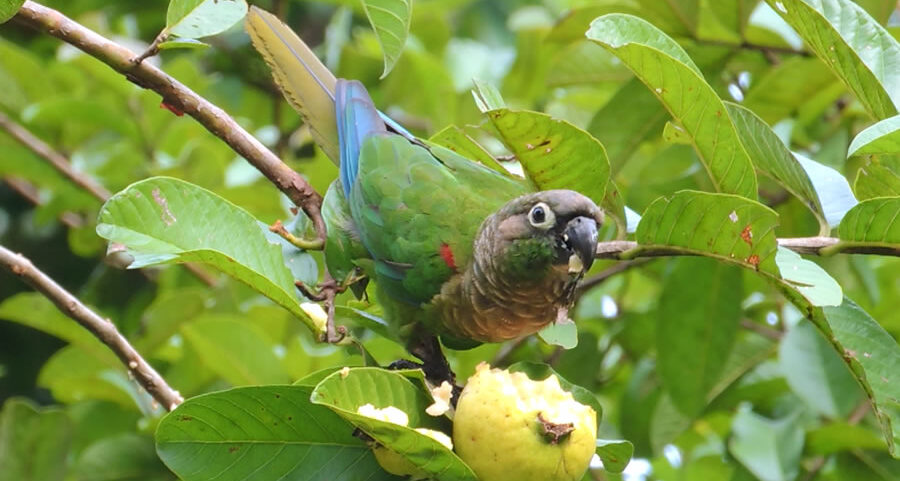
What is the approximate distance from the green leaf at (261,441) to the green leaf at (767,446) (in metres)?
1.36

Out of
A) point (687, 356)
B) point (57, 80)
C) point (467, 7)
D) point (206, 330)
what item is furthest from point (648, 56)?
point (467, 7)

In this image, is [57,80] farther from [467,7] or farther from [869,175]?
[869,175]

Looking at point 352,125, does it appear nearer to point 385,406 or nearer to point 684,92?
point 684,92

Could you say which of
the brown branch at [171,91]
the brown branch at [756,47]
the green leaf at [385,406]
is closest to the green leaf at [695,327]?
the brown branch at [756,47]

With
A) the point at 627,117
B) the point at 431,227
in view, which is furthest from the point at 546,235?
the point at 627,117

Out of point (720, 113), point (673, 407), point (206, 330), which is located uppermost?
point (720, 113)

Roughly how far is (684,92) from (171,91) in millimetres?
881

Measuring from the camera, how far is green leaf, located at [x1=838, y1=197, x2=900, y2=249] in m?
1.57

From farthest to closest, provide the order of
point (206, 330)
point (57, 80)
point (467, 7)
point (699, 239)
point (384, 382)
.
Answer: point (467, 7) → point (57, 80) → point (206, 330) → point (699, 239) → point (384, 382)

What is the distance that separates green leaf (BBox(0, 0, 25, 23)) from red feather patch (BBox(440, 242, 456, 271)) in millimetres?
868

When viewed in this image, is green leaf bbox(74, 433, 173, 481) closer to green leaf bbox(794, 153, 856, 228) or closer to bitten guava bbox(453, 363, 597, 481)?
bitten guava bbox(453, 363, 597, 481)

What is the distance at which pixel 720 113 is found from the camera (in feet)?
5.57

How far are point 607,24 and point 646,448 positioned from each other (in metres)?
1.54

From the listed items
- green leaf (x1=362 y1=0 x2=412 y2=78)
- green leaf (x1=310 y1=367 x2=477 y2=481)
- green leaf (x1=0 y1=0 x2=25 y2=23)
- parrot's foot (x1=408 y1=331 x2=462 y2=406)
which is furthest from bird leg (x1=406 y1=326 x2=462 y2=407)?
green leaf (x1=0 y1=0 x2=25 y2=23)
